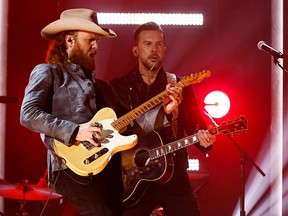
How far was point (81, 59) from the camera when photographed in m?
3.84

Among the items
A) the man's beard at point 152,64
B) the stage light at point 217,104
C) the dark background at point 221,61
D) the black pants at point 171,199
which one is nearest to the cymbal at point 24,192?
the dark background at point 221,61

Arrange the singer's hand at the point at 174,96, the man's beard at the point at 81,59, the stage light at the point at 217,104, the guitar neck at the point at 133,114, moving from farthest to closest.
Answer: the stage light at the point at 217,104
the singer's hand at the point at 174,96
the man's beard at the point at 81,59
the guitar neck at the point at 133,114

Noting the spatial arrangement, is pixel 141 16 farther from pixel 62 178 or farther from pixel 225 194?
pixel 62 178

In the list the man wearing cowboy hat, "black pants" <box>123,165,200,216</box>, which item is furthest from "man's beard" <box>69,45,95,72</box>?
"black pants" <box>123,165,200,216</box>

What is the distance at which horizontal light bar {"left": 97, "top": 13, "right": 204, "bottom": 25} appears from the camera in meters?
7.13

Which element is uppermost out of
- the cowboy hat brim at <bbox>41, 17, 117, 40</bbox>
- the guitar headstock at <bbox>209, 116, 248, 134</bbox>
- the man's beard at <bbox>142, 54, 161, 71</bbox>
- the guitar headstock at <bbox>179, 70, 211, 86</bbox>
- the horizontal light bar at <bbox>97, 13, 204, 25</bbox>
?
the horizontal light bar at <bbox>97, 13, 204, 25</bbox>

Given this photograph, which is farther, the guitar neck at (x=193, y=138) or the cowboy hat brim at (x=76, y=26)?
the guitar neck at (x=193, y=138)

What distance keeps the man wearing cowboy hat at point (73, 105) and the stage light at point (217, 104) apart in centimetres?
296

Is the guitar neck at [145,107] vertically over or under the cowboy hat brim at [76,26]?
under

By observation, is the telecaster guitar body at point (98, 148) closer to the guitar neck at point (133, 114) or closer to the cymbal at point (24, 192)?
the guitar neck at point (133, 114)

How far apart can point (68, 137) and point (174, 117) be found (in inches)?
57.2

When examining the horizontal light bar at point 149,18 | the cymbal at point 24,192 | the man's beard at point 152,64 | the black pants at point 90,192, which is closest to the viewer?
the black pants at point 90,192

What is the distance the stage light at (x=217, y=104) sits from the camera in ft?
22.6

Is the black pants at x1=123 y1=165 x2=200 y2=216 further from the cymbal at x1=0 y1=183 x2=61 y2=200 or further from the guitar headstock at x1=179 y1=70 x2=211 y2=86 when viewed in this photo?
the cymbal at x1=0 y1=183 x2=61 y2=200
